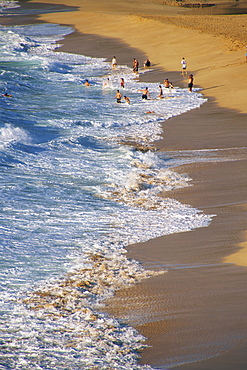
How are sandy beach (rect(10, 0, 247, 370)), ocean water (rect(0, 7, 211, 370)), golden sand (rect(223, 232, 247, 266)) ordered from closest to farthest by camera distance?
A: sandy beach (rect(10, 0, 247, 370))
ocean water (rect(0, 7, 211, 370))
golden sand (rect(223, 232, 247, 266))

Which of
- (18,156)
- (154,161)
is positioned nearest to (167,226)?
(154,161)

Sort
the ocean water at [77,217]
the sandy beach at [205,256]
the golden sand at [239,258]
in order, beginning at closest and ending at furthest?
the sandy beach at [205,256] < the ocean water at [77,217] < the golden sand at [239,258]

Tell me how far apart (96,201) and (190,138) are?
700 centimetres

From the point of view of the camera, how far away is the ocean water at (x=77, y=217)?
6492 millimetres

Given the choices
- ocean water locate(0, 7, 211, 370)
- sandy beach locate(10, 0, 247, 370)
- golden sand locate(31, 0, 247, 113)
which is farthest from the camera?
golden sand locate(31, 0, 247, 113)

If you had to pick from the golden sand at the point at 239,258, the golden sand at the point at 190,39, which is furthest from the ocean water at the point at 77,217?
the golden sand at the point at 190,39

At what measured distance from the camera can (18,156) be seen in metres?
16.1

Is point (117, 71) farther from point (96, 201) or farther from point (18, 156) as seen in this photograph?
point (96, 201)

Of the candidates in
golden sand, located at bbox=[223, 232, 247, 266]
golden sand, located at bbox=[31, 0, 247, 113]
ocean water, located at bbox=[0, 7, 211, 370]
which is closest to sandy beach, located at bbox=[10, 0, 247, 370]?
golden sand, located at bbox=[223, 232, 247, 266]

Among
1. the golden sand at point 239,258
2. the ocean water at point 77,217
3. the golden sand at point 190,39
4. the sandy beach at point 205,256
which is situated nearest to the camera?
the sandy beach at point 205,256

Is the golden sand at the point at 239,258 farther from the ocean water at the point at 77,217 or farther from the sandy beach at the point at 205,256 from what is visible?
the ocean water at the point at 77,217

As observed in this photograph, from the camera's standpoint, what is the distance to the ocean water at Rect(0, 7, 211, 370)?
6492 mm

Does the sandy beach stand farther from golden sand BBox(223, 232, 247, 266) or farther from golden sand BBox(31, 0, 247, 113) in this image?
golden sand BBox(31, 0, 247, 113)

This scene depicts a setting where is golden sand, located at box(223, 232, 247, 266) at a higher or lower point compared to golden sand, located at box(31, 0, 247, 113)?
lower
